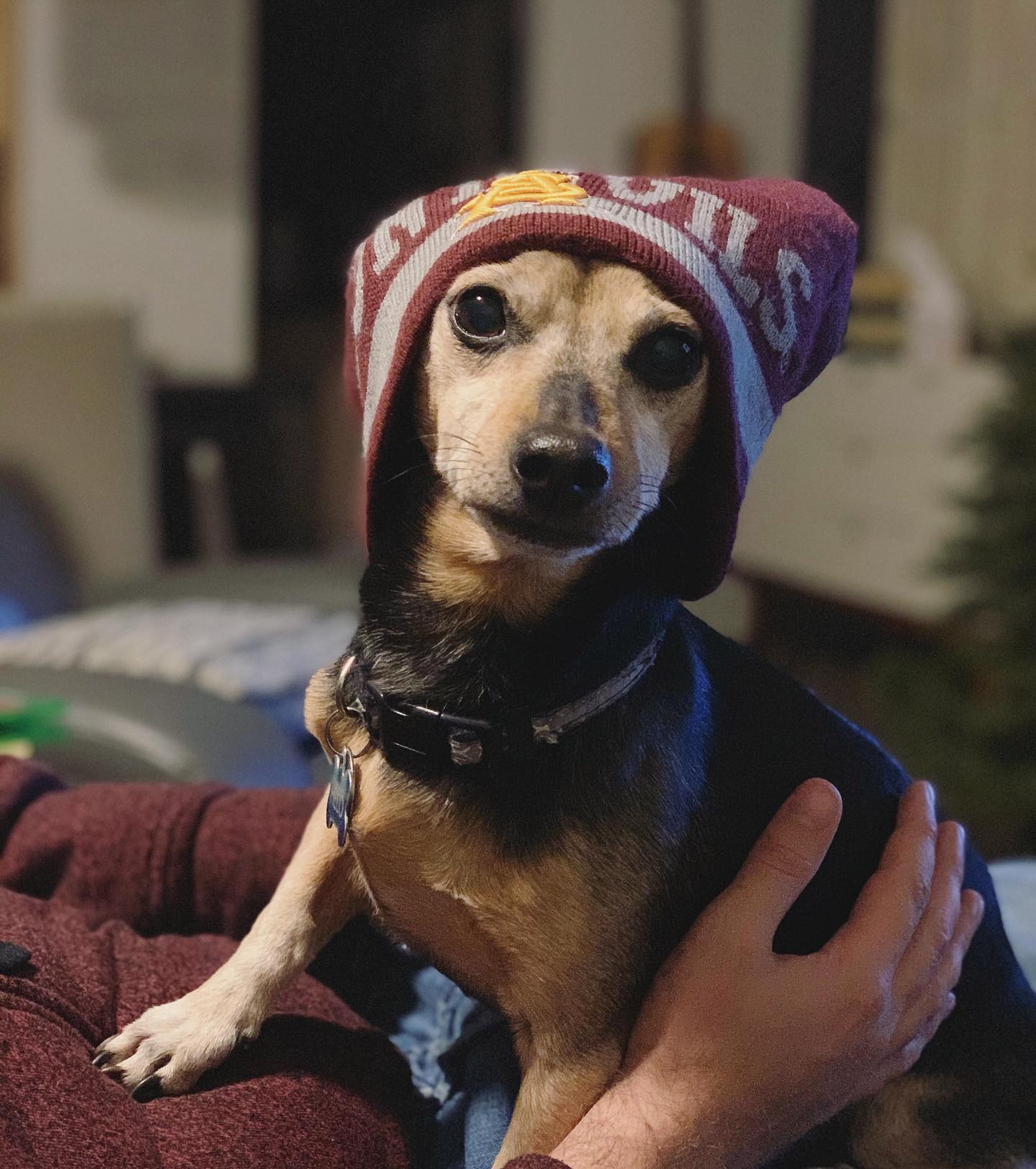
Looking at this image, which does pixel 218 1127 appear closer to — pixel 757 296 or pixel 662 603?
pixel 662 603

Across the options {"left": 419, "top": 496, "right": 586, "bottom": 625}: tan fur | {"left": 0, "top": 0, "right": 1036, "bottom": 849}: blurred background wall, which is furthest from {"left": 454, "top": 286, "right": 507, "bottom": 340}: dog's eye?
{"left": 0, "top": 0, "right": 1036, "bottom": 849}: blurred background wall

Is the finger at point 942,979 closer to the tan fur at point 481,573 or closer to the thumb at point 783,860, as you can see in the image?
the thumb at point 783,860

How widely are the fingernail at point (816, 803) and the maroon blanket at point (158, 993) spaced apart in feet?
0.87

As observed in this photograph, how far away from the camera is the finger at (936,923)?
0.79 meters

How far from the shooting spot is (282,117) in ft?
14.4

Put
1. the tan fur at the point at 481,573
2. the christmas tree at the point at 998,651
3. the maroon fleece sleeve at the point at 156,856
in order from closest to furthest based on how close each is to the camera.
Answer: the tan fur at the point at 481,573 → the maroon fleece sleeve at the point at 156,856 → the christmas tree at the point at 998,651

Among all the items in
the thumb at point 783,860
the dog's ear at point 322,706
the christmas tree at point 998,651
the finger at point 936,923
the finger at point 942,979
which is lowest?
the christmas tree at point 998,651

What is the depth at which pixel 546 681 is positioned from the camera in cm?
76

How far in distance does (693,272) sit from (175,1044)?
1.85 feet

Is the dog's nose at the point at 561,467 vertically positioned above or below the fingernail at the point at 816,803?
above

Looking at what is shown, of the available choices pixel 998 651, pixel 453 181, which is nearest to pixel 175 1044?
pixel 998 651

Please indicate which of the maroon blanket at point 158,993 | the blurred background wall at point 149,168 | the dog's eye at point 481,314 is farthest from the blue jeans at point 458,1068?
the blurred background wall at point 149,168

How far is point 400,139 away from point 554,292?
4141 mm

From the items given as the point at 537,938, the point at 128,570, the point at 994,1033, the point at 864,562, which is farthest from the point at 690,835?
the point at 864,562
